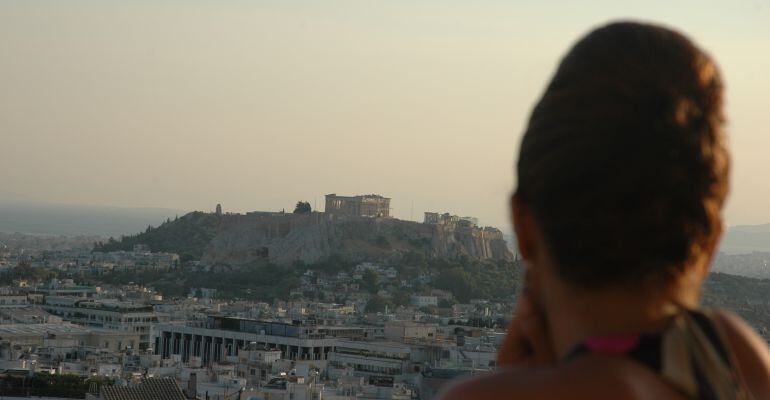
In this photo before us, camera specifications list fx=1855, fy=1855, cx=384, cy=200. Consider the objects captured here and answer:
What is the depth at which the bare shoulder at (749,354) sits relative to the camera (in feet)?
4.87

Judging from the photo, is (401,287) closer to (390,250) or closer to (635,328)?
A: (390,250)

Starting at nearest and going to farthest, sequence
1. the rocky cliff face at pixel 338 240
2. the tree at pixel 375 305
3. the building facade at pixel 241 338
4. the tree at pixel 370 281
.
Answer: the building facade at pixel 241 338 → the tree at pixel 375 305 → the tree at pixel 370 281 → the rocky cliff face at pixel 338 240

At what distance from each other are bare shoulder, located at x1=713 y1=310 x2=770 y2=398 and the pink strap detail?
0.16 metres

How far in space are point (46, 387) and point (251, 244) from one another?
60.3 meters

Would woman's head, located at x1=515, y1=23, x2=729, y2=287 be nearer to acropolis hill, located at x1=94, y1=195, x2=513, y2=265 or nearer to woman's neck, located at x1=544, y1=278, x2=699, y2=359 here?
woman's neck, located at x1=544, y1=278, x2=699, y2=359

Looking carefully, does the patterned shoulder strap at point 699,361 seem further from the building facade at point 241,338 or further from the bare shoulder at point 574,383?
the building facade at point 241,338

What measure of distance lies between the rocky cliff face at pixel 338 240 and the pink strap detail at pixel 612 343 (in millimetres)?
82065

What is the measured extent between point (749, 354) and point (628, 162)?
0.82ft

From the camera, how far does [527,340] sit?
1486mm

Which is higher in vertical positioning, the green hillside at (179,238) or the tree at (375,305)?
the green hillside at (179,238)

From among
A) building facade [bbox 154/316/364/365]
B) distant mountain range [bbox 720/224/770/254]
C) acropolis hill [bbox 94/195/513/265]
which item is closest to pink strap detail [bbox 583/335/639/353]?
building facade [bbox 154/316/364/365]

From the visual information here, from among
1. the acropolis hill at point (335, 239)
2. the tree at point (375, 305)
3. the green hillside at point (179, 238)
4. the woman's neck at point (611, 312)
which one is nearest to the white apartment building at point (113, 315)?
the tree at point (375, 305)

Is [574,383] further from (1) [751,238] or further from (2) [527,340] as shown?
(1) [751,238]

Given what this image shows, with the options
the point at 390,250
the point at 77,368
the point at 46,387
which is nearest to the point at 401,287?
the point at 390,250
